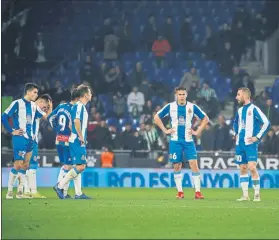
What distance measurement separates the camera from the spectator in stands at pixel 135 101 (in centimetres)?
2953

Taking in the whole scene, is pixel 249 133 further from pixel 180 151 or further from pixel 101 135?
pixel 101 135

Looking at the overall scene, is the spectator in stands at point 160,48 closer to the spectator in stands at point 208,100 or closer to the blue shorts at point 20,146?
the spectator in stands at point 208,100

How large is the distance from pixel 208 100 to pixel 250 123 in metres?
12.1

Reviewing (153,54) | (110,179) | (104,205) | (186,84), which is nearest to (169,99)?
(186,84)

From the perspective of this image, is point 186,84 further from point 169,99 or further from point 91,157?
point 91,157

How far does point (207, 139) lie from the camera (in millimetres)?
26438

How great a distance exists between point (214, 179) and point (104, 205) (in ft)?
37.0

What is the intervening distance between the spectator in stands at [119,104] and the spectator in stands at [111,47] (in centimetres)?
394

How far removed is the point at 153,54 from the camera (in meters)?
33.4

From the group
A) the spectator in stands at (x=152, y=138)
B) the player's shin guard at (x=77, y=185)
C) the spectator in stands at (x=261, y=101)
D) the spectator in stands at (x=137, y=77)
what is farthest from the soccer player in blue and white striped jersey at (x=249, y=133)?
the spectator in stands at (x=137, y=77)

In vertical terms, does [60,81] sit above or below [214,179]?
above

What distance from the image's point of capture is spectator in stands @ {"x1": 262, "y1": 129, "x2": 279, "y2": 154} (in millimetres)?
25391

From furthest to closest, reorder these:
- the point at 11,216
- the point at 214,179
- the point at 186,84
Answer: the point at 186,84
the point at 214,179
the point at 11,216

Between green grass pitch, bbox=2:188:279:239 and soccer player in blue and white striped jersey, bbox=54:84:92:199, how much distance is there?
1439 millimetres
